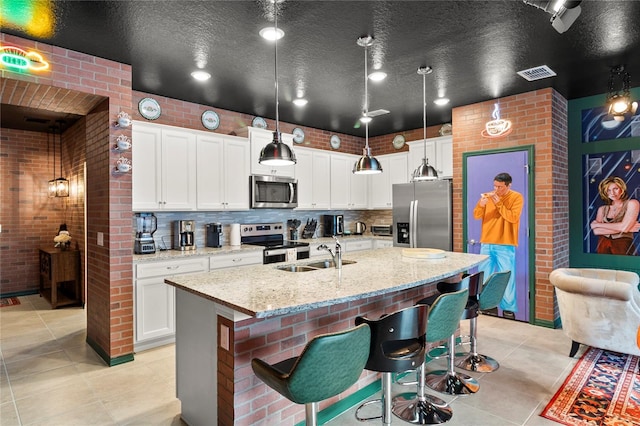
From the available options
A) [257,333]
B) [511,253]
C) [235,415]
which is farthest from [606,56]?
[235,415]

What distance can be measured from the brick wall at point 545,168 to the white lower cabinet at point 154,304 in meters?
4.17

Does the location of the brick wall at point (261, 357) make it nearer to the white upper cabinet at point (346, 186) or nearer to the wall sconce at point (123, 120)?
the wall sconce at point (123, 120)

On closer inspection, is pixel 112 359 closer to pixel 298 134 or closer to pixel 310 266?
pixel 310 266

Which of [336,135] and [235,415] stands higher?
[336,135]

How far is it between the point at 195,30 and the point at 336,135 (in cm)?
410

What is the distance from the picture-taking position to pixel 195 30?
2852mm

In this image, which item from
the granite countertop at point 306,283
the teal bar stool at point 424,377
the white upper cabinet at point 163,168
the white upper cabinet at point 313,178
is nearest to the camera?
the granite countertop at point 306,283

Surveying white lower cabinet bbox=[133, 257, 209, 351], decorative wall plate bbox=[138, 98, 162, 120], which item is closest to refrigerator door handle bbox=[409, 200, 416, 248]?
white lower cabinet bbox=[133, 257, 209, 351]

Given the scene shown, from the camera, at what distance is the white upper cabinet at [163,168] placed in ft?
13.1

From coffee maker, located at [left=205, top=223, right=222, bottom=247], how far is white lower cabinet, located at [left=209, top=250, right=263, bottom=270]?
1.35 feet

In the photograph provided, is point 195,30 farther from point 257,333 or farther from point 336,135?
point 336,135

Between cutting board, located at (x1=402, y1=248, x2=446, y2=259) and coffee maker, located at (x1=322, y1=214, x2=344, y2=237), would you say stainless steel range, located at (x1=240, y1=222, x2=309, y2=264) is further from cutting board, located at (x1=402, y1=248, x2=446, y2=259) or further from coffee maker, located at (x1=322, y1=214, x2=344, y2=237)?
cutting board, located at (x1=402, y1=248, x2=446, y2=259)

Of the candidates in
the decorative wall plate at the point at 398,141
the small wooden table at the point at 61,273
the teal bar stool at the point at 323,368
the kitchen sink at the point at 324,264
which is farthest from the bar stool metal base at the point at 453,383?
the small wooden table at the point at 61,273

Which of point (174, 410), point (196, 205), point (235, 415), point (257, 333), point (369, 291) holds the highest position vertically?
point (196, 205)
